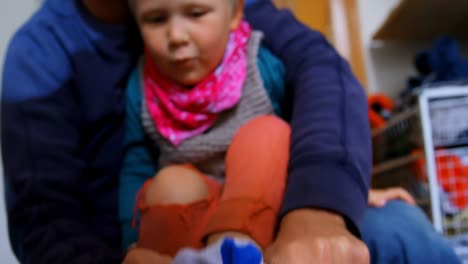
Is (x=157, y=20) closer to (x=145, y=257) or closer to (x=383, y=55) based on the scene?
(x=145, y=257)

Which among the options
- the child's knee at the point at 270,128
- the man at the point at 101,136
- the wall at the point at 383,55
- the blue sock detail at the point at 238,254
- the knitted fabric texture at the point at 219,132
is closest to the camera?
the blue sock detail at the point at 238,254

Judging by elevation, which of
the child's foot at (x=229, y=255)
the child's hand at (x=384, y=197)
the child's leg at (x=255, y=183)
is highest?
the child's foot at (x=229, y=255)

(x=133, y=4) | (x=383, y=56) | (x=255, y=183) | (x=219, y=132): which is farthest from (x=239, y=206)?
(x=383, y=56)

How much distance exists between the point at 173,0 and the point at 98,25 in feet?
0.49

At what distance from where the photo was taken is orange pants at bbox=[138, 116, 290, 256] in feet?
1.39

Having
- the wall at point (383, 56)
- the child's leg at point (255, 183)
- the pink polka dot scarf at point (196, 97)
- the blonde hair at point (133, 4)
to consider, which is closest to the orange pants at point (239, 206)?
the child's leg at point (255, 183)

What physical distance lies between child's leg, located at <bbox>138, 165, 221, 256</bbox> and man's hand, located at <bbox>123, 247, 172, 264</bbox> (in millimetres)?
26

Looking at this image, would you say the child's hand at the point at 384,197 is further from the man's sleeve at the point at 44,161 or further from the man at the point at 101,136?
the man's sleeve at the point at 44,161

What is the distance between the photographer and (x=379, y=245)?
1.54 ft

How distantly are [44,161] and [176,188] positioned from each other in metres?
0.19

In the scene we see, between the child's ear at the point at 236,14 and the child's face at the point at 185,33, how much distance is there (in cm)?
4

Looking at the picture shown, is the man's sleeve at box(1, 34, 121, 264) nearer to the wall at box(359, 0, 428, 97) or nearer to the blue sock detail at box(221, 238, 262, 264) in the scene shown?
the blue sock detail at box(221, 238, 262, 264)

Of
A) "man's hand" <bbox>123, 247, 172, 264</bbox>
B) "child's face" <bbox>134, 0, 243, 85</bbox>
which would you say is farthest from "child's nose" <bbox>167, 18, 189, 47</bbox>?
"man's hand" <bbox>123, 247, 172, 264</bbox>

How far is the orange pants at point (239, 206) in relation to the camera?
42 cm
